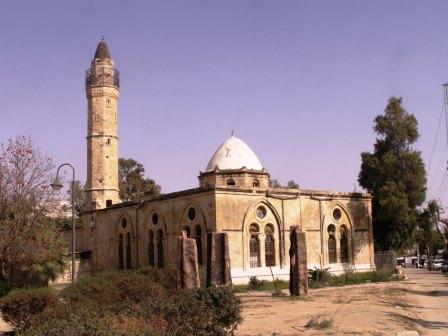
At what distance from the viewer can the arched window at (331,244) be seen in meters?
36.0

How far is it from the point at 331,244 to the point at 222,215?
364 inches

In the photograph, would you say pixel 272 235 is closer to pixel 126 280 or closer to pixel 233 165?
pixel 233 165

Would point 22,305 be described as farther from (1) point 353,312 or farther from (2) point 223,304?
(1) point 353,312

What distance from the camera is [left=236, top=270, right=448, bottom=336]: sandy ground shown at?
14741mm

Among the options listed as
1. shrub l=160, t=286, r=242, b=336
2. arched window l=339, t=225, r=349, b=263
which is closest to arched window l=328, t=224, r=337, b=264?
arched window l=339, t=225, r=349, b=263

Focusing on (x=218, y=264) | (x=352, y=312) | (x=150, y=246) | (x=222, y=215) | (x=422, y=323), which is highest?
(x=222, y=215)

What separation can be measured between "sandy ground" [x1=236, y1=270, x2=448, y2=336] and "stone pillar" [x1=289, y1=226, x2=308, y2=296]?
63 cm

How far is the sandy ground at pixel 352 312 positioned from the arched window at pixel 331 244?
9016 mm

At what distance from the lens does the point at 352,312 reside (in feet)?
58.7

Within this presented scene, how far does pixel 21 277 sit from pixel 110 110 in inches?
676

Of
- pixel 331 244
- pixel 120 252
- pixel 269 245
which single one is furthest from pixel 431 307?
pixel 120 252

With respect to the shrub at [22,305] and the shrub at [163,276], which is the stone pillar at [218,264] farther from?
the shrub at [22,305]

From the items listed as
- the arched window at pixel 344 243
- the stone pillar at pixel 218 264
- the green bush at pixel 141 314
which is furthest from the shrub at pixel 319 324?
the arched window at pixel 344 243

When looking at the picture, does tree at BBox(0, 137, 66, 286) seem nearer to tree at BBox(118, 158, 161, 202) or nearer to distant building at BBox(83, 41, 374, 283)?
distant building at BBox(83, 41, 374, 283)
